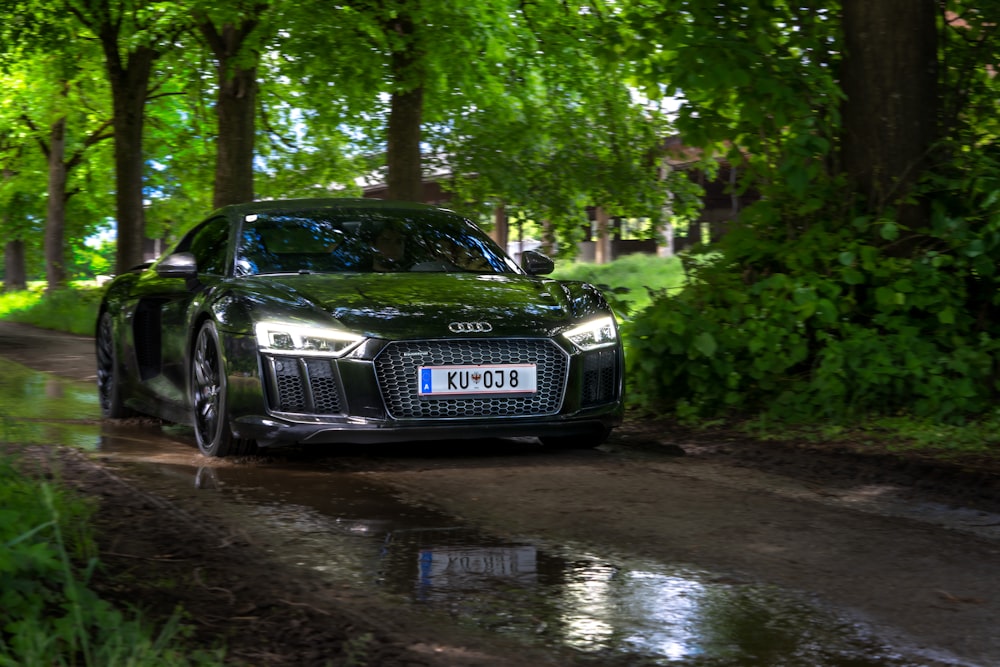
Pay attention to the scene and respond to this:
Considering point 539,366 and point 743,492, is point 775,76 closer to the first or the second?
point 539,366

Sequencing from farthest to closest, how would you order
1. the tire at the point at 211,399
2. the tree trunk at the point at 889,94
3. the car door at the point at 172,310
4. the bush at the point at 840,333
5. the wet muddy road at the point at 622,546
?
1. the tree trunk at the point at 889,94
2. the bush at the point at 840,333
3. the car door at the point at 172,310
4. the tire at the point at 211,399
5. the wet muddy road at the point at 622,546

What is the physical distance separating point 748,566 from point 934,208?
5060 mm

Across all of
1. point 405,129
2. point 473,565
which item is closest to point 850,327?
point 473,565

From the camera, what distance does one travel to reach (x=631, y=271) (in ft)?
102

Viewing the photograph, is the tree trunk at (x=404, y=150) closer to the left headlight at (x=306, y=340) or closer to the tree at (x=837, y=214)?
the tree at (x=837, y=214)

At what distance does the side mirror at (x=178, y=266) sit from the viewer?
27.8 ft

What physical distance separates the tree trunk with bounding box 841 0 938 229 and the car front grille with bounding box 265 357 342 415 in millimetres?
4208

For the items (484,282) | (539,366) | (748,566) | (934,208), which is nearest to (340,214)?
(484,282)

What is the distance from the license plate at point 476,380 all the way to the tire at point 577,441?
0.69m

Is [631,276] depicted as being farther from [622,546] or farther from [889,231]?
[622,546]

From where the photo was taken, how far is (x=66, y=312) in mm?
26359

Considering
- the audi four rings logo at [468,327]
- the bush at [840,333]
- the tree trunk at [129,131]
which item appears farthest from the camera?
the tree trunk at [129,131]

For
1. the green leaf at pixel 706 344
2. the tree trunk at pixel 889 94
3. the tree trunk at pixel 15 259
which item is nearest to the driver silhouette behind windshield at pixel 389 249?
the green leaf at pixel 706 344

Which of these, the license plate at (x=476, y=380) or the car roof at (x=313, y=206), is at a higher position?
the car roof at (x=313, y=206)
